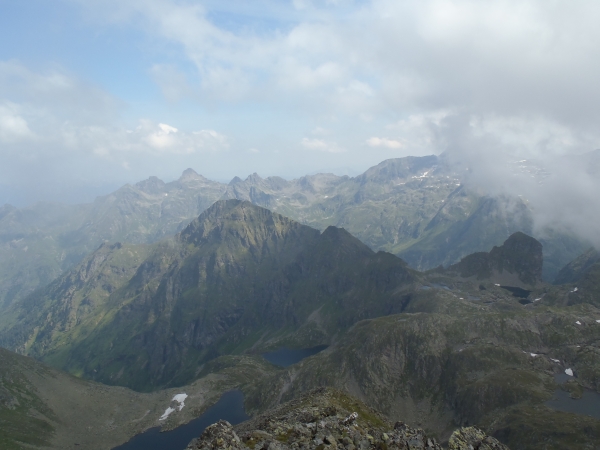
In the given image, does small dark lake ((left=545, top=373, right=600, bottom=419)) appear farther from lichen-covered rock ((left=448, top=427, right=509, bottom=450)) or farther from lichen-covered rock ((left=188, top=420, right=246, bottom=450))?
lichen-covered rock ((left=188, top=420, right=246, bottom=450))

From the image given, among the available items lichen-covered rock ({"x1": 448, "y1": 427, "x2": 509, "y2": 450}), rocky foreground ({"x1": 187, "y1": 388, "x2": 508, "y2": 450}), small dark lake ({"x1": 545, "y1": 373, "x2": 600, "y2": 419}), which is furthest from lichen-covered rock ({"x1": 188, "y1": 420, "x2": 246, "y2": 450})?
small dark lake ({"x1": 545, "y1": 373, "x2": 600, "y2": 419})

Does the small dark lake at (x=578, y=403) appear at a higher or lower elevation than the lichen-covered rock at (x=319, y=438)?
lower

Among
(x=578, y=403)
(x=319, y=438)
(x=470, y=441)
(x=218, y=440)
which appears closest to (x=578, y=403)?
(x=578, y=403)

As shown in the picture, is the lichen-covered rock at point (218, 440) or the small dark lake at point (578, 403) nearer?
the lichen-covered rock at point (218, 440)

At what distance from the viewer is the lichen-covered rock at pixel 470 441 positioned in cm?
6132

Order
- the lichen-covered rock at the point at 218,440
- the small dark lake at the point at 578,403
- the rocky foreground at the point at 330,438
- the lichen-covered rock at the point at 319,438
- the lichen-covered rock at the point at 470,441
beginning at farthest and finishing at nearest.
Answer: the small dark lake at the point at 578,403, the lichen-covered rock at the point at 470,441, the rocky foreground at the point at 330,438, the lichen-covered rock at the point at 319,438, the lichen-covered rock at the point at 218,440

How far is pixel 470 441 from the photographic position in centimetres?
6334

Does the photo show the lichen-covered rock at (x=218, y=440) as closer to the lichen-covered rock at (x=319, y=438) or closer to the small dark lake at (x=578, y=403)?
the lichen-covered rock at (x=319, y=438)

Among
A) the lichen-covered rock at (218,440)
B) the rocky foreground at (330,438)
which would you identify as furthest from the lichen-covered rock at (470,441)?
the lichen-covered rock at (218,440)

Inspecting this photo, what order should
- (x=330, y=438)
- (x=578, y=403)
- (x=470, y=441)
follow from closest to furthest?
(x=330, y=438) < (x=470, y=441) < (x=578, y=403)

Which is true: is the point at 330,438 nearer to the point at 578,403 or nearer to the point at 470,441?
the point at 470,441

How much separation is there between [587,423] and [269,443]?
447ft

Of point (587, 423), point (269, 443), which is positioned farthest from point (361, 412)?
point (587, 423)

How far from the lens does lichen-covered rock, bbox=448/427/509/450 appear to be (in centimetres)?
6132
